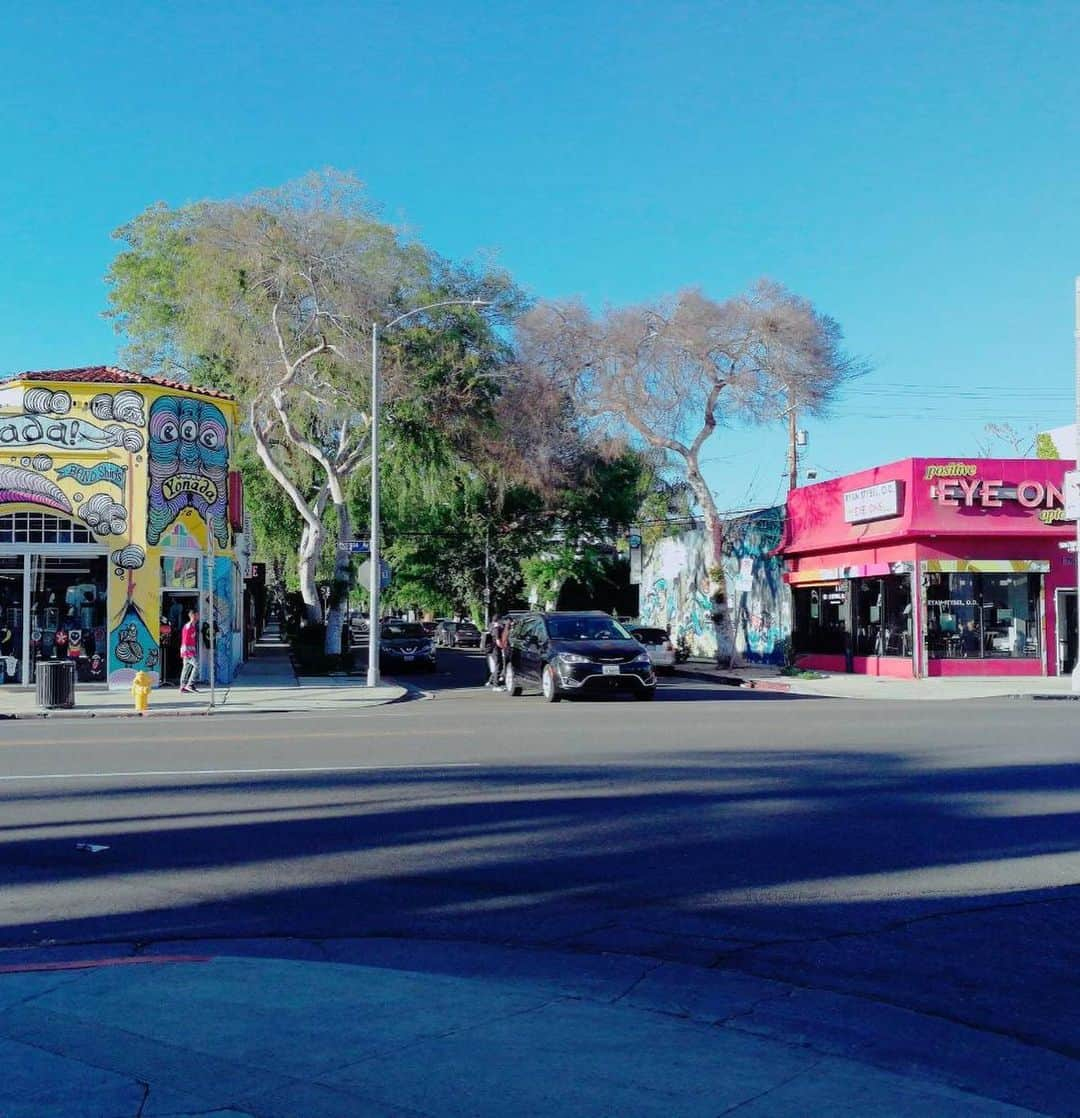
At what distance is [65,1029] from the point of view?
5.21 metres

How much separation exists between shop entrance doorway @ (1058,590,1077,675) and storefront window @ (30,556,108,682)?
2357 cm

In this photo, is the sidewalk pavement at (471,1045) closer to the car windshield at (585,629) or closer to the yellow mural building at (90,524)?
the car windshield at (585,629)

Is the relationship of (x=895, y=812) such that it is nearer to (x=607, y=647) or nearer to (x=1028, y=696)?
(x=607, y=647)

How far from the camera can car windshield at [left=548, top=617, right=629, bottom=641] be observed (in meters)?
23.7

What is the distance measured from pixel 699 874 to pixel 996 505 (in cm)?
2573

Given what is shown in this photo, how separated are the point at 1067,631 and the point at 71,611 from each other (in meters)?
24.6

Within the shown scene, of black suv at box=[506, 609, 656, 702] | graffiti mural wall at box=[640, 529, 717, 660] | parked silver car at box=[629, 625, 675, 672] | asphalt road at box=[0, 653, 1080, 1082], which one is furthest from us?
graffiti mural wall at box=[640, 529, 717, 660]

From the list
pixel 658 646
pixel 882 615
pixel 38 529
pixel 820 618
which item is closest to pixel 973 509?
pixel 882 615

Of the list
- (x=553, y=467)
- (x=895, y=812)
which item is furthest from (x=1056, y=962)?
(x=553, y=467)

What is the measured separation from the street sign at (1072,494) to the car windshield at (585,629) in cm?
1139

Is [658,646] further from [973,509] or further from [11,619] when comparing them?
[11,619]

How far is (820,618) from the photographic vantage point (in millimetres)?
37344

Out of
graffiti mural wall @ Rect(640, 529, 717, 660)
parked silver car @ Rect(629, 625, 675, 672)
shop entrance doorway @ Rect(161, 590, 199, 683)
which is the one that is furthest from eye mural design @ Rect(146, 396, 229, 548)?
graffiti mural wall @ Rect(640, 529, 717, 660)

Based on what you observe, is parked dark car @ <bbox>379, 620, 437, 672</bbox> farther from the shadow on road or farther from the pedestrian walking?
the shadow on road
